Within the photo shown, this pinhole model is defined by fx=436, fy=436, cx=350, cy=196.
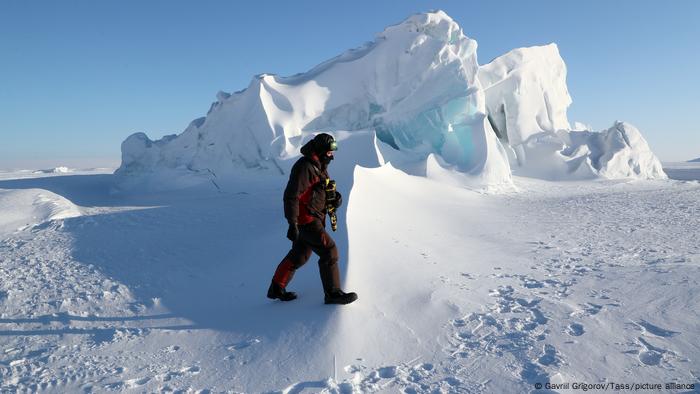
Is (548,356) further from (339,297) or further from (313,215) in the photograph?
(313,215)

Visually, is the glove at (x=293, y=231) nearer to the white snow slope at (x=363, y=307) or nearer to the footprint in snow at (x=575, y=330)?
the white snow slope at (x=363, y=307)

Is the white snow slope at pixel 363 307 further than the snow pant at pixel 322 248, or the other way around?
the snow pant at pixel 322 248

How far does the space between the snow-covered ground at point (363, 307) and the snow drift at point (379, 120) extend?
4.90m

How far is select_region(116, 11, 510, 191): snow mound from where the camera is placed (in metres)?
11.4

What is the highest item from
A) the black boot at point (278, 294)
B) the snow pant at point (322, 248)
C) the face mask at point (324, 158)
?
the face mask at point (324, 158)

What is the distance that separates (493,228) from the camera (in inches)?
242

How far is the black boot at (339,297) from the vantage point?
3135 millimetres

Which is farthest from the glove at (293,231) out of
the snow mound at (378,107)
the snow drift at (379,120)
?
the snow mound at (378,107)

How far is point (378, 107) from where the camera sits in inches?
478

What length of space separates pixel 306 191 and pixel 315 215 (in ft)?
0.63

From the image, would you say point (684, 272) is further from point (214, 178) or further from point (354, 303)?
point (214, 178)

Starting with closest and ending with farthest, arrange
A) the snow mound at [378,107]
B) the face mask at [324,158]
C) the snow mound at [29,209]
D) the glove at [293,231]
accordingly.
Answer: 1. the glove at [293,231]
2. the face mask at [324,158]
3. the snow mound at [29,209]
4. the snow mound at [378,107]

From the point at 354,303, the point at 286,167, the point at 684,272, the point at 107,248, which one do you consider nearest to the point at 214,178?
the point at 286,167

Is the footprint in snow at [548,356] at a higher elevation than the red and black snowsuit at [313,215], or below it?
below
